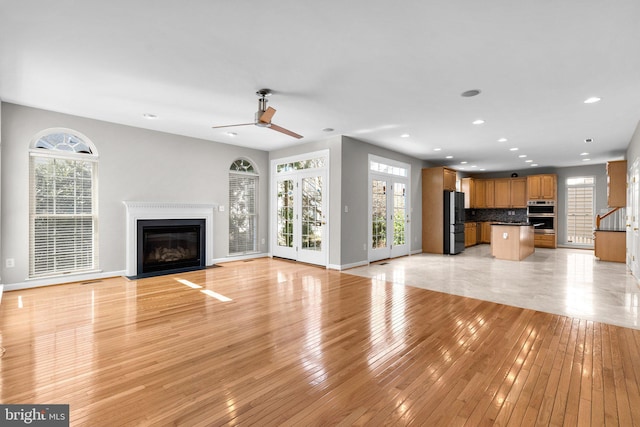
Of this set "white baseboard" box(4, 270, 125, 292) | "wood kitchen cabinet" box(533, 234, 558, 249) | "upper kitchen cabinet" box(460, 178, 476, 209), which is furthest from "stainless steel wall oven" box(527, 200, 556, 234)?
"white baseboard" box(4, 270, 125, 292)

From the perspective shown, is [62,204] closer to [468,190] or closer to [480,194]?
[468,190]

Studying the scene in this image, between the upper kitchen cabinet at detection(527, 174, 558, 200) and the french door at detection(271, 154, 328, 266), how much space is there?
775 cm

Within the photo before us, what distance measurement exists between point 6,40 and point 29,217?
2.86m

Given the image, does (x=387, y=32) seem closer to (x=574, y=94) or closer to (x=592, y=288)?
(x=574, y=94)

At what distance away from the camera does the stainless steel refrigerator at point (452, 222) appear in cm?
820

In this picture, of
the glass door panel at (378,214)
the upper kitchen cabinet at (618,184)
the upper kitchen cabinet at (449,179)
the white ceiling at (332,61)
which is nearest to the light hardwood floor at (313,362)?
the white ceiling at (332,61)

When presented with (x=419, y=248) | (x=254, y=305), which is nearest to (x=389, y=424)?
(x=254, y=305)

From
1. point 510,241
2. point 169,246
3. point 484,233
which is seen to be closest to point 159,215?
point 169,246

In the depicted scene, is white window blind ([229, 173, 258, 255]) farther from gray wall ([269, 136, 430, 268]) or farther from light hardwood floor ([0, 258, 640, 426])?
light hardwood floor ([0, 258, 640, 426])

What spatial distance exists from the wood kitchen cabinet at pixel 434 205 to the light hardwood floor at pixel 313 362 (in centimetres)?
472

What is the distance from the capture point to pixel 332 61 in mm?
3055

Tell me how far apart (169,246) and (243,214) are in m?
1.81

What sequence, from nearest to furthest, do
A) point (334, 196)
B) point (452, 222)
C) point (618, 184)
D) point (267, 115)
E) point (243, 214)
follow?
point (267, 115)
point (334, 196)
point (618, 184)
point (243, 214)
point (452, 222)

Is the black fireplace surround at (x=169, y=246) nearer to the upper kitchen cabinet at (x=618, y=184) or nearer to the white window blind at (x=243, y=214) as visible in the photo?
the white window blind at (x=243, y=214)
